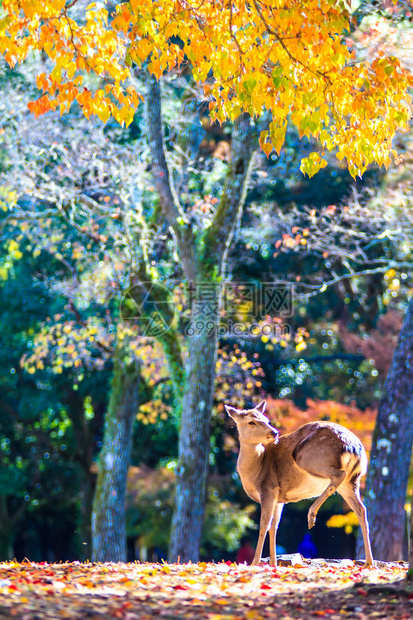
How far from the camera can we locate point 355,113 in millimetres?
7520

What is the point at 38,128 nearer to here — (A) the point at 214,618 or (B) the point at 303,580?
(B) the point at 303,580

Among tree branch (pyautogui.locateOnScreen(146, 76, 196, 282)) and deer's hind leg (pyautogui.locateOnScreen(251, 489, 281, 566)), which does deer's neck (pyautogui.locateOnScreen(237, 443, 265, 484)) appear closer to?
deer's hind leg (pyautogui.locateOnScreen(251, 489, 281, 566))

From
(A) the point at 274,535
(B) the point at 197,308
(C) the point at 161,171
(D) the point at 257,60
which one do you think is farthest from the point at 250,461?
(C) the point at 161,171

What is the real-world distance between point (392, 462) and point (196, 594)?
5.47 meters

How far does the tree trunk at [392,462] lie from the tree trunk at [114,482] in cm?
590

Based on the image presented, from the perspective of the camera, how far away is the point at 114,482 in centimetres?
1435

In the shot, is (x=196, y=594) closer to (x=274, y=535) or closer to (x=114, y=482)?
(x=274, y=535)

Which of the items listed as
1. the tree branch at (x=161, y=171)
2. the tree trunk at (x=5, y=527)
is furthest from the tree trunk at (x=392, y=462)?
the tree trunk at (x=5, y=527)

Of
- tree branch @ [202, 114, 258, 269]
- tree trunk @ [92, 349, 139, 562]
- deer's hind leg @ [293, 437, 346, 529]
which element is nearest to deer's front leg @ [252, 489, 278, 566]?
deer's hind leg @ [293, 437, 346, 529]

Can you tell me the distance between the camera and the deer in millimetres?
6738

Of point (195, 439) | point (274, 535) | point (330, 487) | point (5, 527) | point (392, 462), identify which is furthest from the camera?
point (5, 527)

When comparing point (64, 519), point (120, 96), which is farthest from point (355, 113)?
point (64, 519)

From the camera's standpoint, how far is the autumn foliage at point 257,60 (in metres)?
6.84

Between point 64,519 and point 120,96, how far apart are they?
23.4 m
